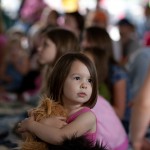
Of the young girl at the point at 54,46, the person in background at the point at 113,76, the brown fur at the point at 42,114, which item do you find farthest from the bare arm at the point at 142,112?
the person in background at the point at 113,76

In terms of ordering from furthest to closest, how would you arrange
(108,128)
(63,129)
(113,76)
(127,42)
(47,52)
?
(127,42) < (113,76) < (47,52) < (108,128) < (63,129)

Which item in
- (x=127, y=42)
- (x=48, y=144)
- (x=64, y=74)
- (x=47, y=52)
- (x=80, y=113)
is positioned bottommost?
(x=48, y=144)

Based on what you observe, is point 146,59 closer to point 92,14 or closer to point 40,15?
point 92,14

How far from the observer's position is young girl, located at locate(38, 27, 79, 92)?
2209 mm

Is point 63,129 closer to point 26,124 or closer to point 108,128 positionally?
point 26,124

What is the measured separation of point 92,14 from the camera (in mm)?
5105

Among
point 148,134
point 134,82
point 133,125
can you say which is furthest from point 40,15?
point 133,125

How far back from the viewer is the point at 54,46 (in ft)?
7.32

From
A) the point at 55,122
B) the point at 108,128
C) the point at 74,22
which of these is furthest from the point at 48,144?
the point at 74,22

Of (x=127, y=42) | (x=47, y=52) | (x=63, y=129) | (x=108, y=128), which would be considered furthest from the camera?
(x=127, y=42)

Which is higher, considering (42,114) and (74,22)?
(74,22)

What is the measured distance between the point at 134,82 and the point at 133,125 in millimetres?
1377

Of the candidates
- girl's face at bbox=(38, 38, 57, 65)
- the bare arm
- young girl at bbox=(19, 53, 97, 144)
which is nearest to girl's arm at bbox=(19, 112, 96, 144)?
young girl at bbox=(19, 53, 97, 144)

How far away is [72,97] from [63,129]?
134mm
